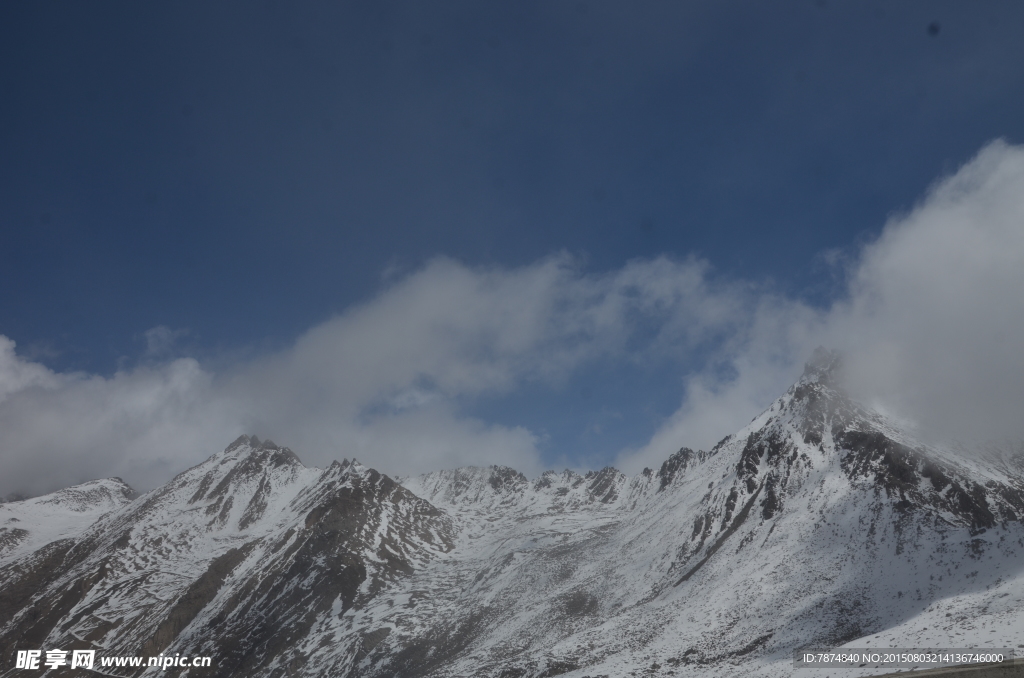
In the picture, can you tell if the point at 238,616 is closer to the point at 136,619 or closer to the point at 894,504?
the point at 136,619

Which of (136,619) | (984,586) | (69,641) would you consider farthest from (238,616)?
(984,586)

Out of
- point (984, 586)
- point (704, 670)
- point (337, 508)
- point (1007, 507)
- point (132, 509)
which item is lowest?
point (704, 670)

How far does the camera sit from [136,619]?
4299 inches

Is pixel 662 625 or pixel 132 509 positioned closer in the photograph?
pixel 662 625

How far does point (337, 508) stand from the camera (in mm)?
131000

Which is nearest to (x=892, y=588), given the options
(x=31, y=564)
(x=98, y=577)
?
(x=98, y=577)

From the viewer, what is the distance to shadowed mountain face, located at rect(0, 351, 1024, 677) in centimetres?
5053

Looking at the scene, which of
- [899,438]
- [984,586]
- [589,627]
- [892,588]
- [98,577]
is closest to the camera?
[984,586]

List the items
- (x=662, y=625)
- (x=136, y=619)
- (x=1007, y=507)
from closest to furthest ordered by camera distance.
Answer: (x=662, y=625)
(x=1007, y=507)
(x=136, y=619)

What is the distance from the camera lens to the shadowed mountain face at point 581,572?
50.5 m

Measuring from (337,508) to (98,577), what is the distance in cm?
5466

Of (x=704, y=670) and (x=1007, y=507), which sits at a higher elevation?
(x=1007, y=507)

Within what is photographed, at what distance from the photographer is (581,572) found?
92250 mm

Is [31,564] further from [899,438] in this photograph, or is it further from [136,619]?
[899,438]
